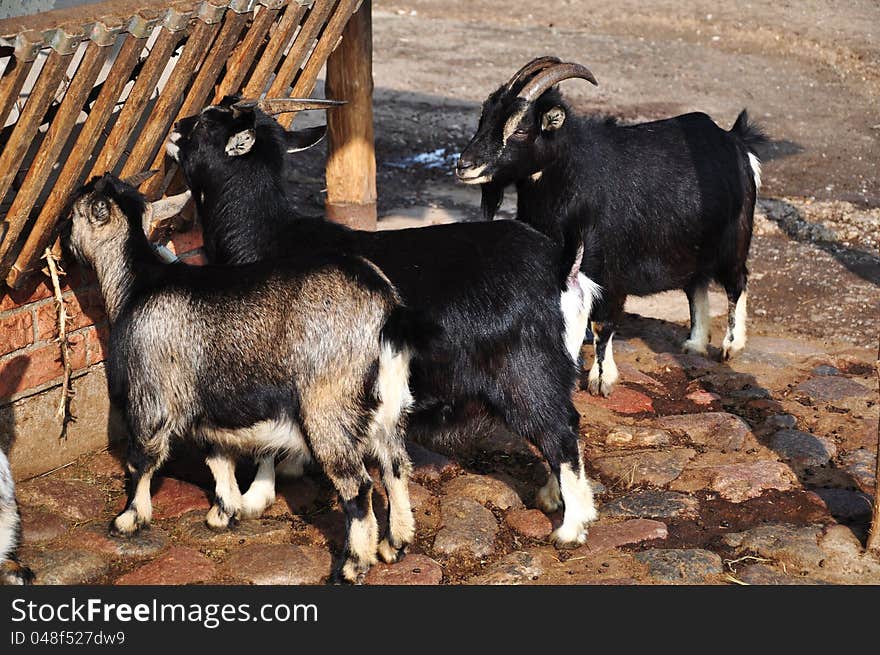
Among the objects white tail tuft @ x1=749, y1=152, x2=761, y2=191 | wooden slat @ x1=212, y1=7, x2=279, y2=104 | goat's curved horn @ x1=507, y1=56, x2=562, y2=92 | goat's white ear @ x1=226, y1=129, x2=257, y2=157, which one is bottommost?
white tail tuft @ x1=749, y1=152, x2=761, y2=191

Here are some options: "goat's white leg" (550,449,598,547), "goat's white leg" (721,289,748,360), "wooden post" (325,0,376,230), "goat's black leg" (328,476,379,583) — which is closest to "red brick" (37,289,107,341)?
"goat's black leg" (328,476,379,583)

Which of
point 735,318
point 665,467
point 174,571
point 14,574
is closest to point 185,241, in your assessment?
point 174,571

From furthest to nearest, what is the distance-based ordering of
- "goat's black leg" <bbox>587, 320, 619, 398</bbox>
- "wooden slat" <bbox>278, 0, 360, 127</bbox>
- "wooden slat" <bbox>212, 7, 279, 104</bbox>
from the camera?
"goat's black leg" <bbox>587, 320, 619, 398</bbox>, "wooden slat" <bbox>278, 0, 360, 127</bbox>, "wooden slat" <bbox>212, 7, 279, 104</bbox>

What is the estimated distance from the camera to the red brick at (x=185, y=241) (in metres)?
5.62

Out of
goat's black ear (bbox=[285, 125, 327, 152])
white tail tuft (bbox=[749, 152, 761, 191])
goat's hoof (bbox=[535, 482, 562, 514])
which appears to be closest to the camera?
goat's hoof (bbox=[535, 482, 562, 514])

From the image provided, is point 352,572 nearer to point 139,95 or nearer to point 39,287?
point 39,287

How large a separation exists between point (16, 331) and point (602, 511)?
2621 mm

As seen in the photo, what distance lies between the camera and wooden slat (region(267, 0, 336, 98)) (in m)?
5.54

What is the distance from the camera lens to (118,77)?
4637 millimetres

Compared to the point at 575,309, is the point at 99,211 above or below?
above

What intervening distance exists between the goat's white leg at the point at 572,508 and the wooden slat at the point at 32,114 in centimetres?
244

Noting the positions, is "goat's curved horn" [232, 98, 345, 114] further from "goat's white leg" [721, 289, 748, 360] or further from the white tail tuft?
"goat's white leg" [721, 289, 748, 360]

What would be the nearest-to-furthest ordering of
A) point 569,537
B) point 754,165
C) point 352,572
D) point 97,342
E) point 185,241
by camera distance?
point 352,572
point 569,537
point 97,342
point 185,241
point 754,165

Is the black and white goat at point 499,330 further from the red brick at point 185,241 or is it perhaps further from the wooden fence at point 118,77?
the red brick at point 185,241
